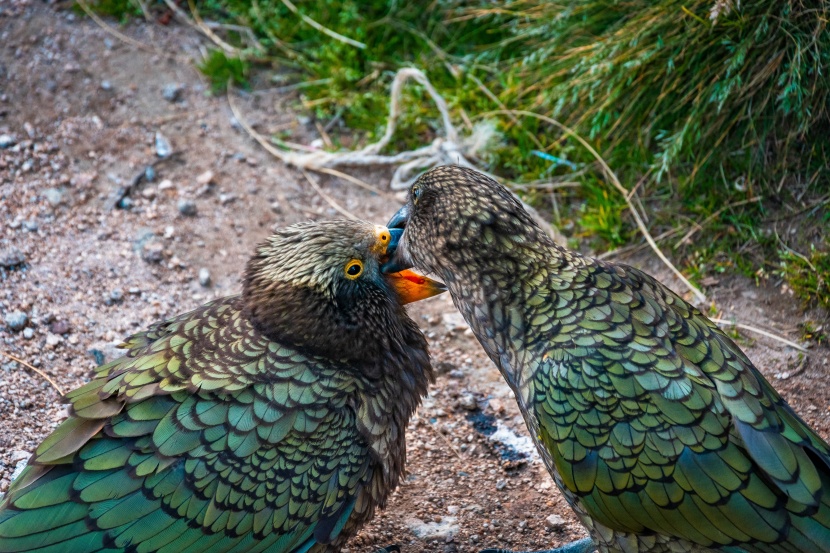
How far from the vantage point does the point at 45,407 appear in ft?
13.8

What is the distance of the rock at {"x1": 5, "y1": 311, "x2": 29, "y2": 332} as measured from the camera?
14.9 feet

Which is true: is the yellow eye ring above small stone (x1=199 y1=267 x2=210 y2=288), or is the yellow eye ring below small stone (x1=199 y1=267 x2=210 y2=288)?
above

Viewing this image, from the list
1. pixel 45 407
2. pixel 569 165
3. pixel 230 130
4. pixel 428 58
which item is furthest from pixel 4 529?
pixel 428 58

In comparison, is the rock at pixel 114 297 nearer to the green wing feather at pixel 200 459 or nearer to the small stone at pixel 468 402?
the green wing feather at pixel 200 459

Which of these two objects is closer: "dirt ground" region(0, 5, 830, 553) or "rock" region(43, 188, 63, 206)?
"dirt ground" region(0, 5, 830, 553)

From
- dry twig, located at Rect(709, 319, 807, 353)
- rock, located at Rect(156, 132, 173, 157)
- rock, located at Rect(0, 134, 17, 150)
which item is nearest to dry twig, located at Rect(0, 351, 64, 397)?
rock, located at Rect(0, 134, 17, 150)

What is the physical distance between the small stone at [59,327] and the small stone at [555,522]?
2.85m

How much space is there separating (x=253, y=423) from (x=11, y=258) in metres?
2.53

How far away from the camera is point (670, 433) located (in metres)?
3.01

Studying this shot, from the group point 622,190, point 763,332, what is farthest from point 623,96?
point 763,332

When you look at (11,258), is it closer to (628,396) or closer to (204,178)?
(204,178)

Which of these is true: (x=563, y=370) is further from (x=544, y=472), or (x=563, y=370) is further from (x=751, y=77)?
(x=751, y=77)

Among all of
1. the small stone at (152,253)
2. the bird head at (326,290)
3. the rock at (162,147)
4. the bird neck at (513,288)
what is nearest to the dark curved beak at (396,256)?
the bird head at (326,290)

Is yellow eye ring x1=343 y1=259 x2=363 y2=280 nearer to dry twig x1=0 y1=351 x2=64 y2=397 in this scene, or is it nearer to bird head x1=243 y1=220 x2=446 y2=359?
bird head x1=243 y1=220 x2=446 y2=359
